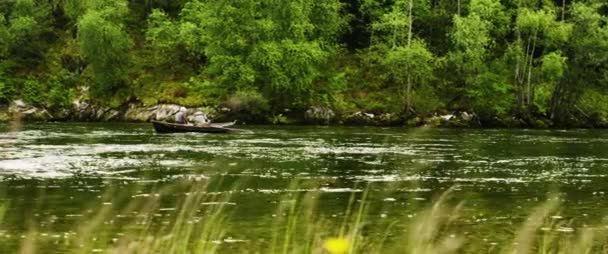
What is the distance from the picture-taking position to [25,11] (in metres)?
78.9

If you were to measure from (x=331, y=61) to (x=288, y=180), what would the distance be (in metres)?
52.5

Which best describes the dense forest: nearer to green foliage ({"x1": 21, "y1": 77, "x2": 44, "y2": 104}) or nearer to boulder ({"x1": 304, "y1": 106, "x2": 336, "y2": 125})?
green foliage ({"x1": 21, "y1": 77, "x2": 44, "y2": 104})

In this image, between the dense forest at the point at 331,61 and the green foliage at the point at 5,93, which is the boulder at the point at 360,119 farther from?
the green foliage at the point at 5,93

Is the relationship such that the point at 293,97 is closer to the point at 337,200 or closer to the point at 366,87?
the point at 366,87

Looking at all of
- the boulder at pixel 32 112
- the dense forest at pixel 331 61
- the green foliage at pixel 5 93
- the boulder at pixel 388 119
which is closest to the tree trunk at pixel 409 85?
the dense forest at pixel 331 61

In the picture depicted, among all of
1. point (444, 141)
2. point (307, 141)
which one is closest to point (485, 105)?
point (444, 141)

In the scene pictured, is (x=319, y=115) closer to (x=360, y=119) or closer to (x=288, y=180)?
(x=360, y=119)

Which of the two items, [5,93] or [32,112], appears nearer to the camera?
[32,112]

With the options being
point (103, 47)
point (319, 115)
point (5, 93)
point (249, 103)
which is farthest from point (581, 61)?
point (5, 93)

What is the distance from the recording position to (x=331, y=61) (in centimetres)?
7444

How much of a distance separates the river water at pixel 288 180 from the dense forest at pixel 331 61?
923 inches

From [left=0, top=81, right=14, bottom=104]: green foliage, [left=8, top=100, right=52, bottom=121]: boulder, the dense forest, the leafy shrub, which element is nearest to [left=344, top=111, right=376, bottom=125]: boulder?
the dense forest

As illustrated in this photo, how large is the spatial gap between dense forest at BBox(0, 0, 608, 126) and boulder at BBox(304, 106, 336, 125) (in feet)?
2.86

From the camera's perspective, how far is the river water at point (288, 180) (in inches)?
584
